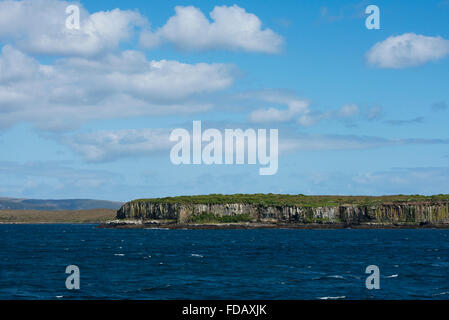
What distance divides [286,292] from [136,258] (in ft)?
155

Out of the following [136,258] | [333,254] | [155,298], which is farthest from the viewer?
[333,254]

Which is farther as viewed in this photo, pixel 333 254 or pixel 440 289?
pixel 333 254

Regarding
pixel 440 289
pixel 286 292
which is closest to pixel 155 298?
pixel 286 292

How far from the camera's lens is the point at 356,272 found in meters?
76.4

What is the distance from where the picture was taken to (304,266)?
85.6 meters
